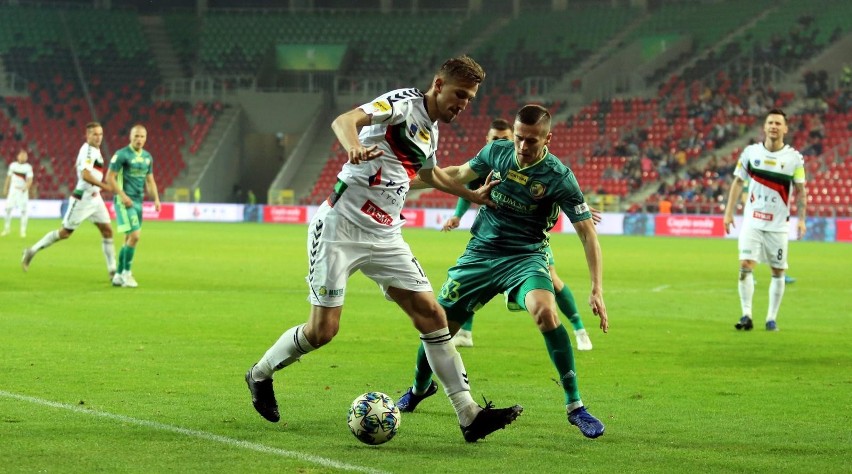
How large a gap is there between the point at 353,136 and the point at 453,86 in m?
0.85

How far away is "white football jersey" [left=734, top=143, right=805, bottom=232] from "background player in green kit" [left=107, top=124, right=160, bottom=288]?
8650mm

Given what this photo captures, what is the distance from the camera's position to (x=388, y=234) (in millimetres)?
7426

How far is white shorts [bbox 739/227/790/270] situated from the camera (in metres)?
14.3

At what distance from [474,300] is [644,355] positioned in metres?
3.88

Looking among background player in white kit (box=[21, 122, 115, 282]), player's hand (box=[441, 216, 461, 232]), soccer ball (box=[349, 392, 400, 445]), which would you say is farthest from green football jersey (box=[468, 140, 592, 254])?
background player in white kit (box=[21, 122, 115, 282])

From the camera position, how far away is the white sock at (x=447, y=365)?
23.9 ft

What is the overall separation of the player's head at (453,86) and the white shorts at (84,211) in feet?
40.9

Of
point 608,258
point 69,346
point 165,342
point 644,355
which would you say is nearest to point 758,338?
point 644,355

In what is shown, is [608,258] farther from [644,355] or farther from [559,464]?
[559,464]

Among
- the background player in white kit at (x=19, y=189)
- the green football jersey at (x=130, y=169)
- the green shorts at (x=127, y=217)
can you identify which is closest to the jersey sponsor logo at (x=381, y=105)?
the green shorts at (x=127, y=217)

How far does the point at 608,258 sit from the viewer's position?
1107 inches

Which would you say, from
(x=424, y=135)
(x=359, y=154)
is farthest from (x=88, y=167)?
(x=359, y=154)

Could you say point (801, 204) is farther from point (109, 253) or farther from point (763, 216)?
point (109, 253)

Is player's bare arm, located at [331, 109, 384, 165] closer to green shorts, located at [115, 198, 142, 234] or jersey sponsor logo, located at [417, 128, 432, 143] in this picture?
→ jersey sponsor logo, located at [417, 128, 432, 143]
